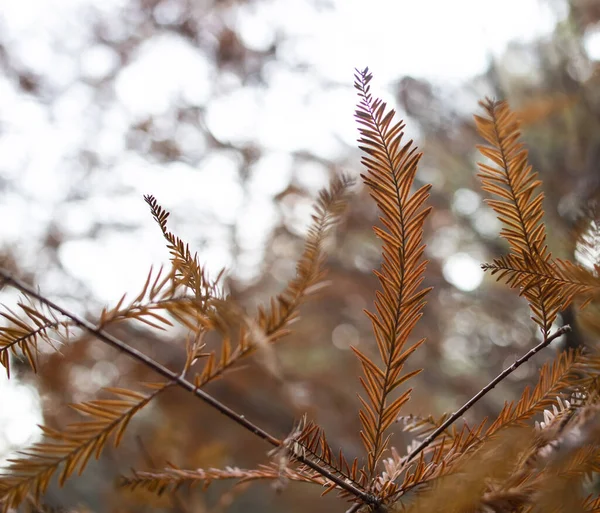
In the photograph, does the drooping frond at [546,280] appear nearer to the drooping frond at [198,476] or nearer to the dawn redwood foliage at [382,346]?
the dawn redwood foliage at [382,346]

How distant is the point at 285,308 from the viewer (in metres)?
0.21

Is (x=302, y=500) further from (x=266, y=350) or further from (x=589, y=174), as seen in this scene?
(x=266, y=350)

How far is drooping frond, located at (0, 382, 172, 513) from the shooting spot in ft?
0.61

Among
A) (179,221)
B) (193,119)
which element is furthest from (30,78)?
(179,221)

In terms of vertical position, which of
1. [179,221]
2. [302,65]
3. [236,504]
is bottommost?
[236,504]

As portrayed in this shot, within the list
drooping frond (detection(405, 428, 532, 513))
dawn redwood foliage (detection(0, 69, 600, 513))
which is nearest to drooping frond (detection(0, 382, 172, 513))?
dawn redwood foliage (detection(0, 69, 600, 513))

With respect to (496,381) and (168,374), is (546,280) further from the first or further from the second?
(168,374)

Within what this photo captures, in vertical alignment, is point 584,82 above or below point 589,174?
above

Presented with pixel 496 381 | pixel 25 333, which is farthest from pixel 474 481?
pixel 25 333

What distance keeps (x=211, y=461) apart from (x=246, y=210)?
970 millimetres

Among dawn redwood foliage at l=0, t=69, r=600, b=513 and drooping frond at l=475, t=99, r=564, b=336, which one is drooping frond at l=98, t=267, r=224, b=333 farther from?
drooping frond at l=475, t=99, r=564, b=336

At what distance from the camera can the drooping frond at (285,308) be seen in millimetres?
206

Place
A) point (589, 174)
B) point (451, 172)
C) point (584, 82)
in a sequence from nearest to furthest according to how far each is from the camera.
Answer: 1. point (589, 174)
2. point (584, 82)
3. point (451, 172)

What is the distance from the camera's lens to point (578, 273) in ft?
0.66
